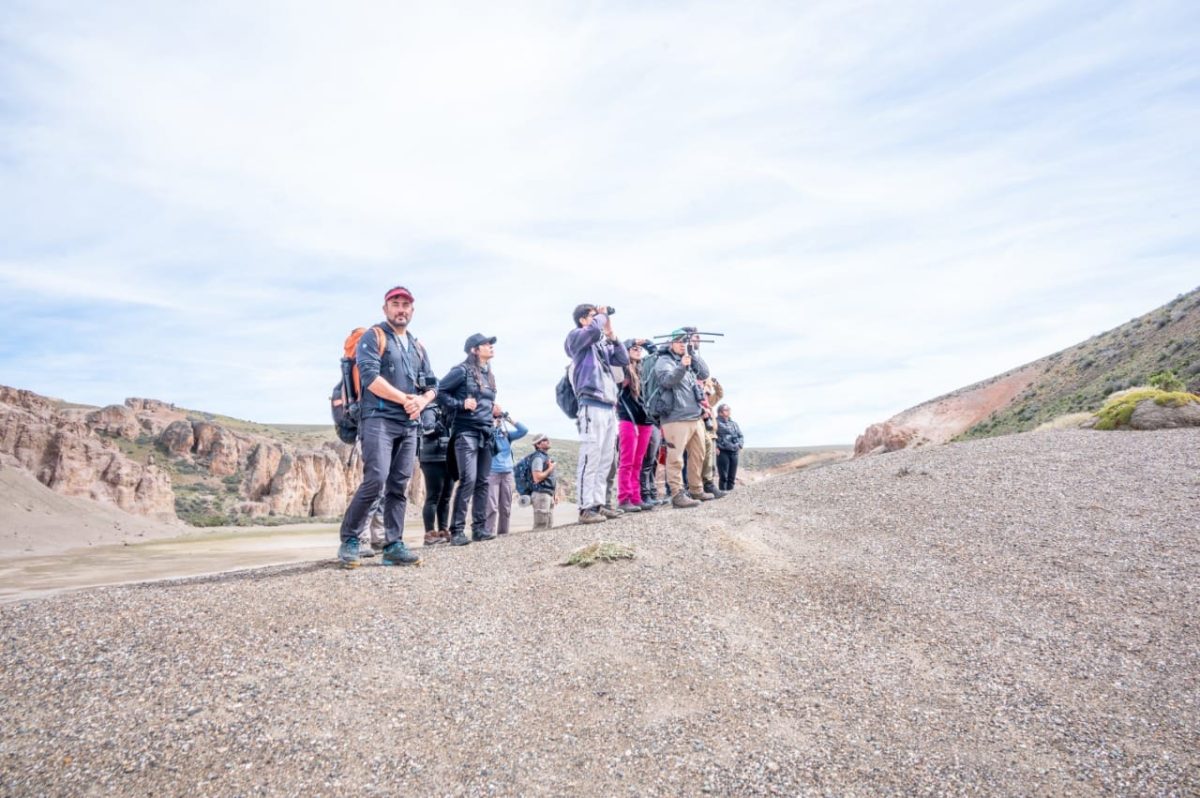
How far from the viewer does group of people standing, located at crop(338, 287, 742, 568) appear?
5.96 metres

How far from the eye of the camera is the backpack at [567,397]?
807 cm

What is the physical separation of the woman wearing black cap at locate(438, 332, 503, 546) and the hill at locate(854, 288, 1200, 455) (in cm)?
1669

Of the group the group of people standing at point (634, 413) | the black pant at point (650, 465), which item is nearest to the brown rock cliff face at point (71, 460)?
the black pant at point (650, 465)

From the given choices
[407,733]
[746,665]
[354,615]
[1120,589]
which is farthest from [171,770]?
[1120,589]

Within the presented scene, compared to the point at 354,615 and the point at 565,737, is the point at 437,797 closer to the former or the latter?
the point at 565,737

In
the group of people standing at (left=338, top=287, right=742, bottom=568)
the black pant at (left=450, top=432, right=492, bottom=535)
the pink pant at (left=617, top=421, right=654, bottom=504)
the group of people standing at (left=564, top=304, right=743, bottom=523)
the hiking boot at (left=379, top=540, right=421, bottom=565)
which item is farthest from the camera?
the pink pant at (left=617, top=421, right=654, bottom=504)

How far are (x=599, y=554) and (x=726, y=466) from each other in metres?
7.13

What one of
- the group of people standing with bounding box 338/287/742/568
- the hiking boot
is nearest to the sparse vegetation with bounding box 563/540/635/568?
the hiking boot

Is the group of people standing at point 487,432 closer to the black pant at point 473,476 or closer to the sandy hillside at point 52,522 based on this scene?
the black pant at point 473,476

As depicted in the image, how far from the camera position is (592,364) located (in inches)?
305

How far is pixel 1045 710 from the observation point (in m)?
3.74

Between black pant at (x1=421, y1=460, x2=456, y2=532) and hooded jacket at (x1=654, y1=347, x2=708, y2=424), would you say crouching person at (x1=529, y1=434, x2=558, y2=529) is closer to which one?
black pant at (x1=421, y1=460, x2=456, y2=532)

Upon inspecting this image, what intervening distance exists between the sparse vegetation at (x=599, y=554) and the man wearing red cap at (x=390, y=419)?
1.50 metres

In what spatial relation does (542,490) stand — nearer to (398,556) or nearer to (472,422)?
(472,422)
